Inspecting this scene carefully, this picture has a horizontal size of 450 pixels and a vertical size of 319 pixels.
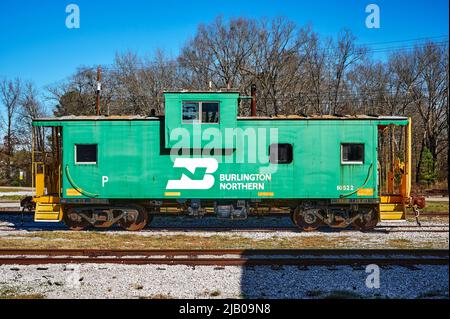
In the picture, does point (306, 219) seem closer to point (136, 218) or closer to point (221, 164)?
point (221, 164)

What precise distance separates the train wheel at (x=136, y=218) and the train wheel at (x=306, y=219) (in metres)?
5.26

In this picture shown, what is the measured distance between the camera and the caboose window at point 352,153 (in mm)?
13836

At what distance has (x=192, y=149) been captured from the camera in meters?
13.5

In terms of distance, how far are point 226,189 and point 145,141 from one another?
10.5 ft

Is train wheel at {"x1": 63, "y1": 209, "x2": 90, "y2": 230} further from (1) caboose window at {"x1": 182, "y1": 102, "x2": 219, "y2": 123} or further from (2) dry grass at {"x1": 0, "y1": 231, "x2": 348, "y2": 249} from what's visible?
(1) caboose window at {"x1": 182, "y1": 102, "x2": 219, "y2": 123}

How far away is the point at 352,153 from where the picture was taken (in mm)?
13883

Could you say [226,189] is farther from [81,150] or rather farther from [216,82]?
[216,82]

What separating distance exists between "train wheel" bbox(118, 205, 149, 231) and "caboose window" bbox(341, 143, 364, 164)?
280 inches

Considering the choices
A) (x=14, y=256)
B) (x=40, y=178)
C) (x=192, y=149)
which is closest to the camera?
(x=14, y=256)

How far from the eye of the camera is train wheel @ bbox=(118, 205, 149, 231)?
1412 centimetres

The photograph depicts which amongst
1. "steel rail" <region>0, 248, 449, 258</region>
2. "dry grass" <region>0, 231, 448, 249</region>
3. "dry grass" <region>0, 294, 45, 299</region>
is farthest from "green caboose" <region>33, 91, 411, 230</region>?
"dry grass" <region>0, 294, 45, 299</region>

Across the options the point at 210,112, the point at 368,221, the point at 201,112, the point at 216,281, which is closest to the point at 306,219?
the point at 368,221
